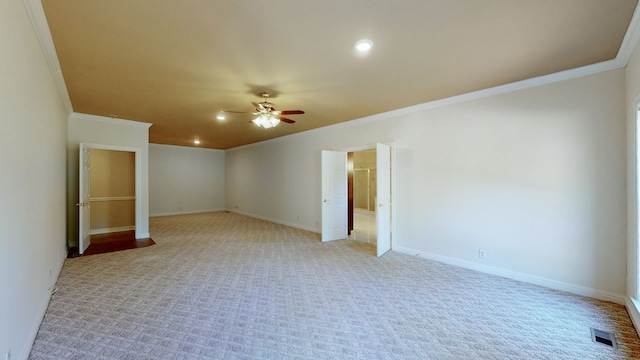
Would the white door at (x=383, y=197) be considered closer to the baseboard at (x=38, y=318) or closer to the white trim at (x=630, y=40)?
the white trim at (x=630, y=40)

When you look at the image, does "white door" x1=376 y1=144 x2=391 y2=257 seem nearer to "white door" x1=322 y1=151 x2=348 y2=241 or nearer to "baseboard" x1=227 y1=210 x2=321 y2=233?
"white door" x1=322 y1=151 x2=348 y2=241

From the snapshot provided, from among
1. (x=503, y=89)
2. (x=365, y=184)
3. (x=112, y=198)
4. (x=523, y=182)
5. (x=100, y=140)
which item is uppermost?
(x=503, y=89)

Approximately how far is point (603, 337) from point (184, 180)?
11037mm

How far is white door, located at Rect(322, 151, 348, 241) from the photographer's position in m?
5.89

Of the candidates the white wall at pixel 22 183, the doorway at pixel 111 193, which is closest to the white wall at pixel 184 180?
the doorway at pixel 111 193

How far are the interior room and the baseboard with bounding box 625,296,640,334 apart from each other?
2 cm

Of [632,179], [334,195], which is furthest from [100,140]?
[632,179]

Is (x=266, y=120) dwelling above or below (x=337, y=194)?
above

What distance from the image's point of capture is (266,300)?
3053 millimetres

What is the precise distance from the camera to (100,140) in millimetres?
5555

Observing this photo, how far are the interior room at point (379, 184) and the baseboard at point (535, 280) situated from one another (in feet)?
0.08

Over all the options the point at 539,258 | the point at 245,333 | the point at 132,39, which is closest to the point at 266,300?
the point at 245,333

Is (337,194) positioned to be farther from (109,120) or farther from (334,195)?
(109,120)

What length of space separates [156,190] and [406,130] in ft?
29.3
